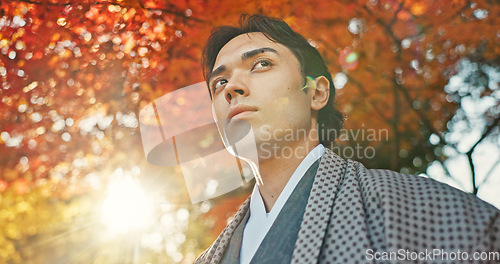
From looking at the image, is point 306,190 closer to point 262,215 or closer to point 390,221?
point 262,215

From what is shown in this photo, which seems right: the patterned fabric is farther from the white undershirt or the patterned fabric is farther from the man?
the white undershirt

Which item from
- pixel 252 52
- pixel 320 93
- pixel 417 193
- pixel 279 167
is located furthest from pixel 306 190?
pixel 252 52

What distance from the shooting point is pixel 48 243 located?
1086 centimetres

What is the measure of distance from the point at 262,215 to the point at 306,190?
1.15ft

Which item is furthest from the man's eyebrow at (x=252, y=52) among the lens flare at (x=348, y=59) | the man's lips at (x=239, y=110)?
the lens flare at (x=348, y=59)

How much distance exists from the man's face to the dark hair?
9 centimetres

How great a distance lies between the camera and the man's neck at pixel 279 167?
2350 millimetres

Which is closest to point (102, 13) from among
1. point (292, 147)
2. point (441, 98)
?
point (292, 147)

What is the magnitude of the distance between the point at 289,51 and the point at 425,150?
3810 mm

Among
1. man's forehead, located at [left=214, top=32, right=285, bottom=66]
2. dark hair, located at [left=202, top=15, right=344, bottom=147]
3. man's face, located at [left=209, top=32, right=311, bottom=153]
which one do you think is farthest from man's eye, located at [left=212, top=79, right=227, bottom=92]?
dark hair, located at [left=202, top=15, right=344, bottom=147]

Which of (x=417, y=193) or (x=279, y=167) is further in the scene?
(x=279, y=167)

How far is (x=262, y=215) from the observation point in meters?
2.30

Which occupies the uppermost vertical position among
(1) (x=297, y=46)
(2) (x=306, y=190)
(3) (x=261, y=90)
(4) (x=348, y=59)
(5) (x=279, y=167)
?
(1) (x=297, y=46)

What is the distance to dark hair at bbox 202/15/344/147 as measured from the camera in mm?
2773
